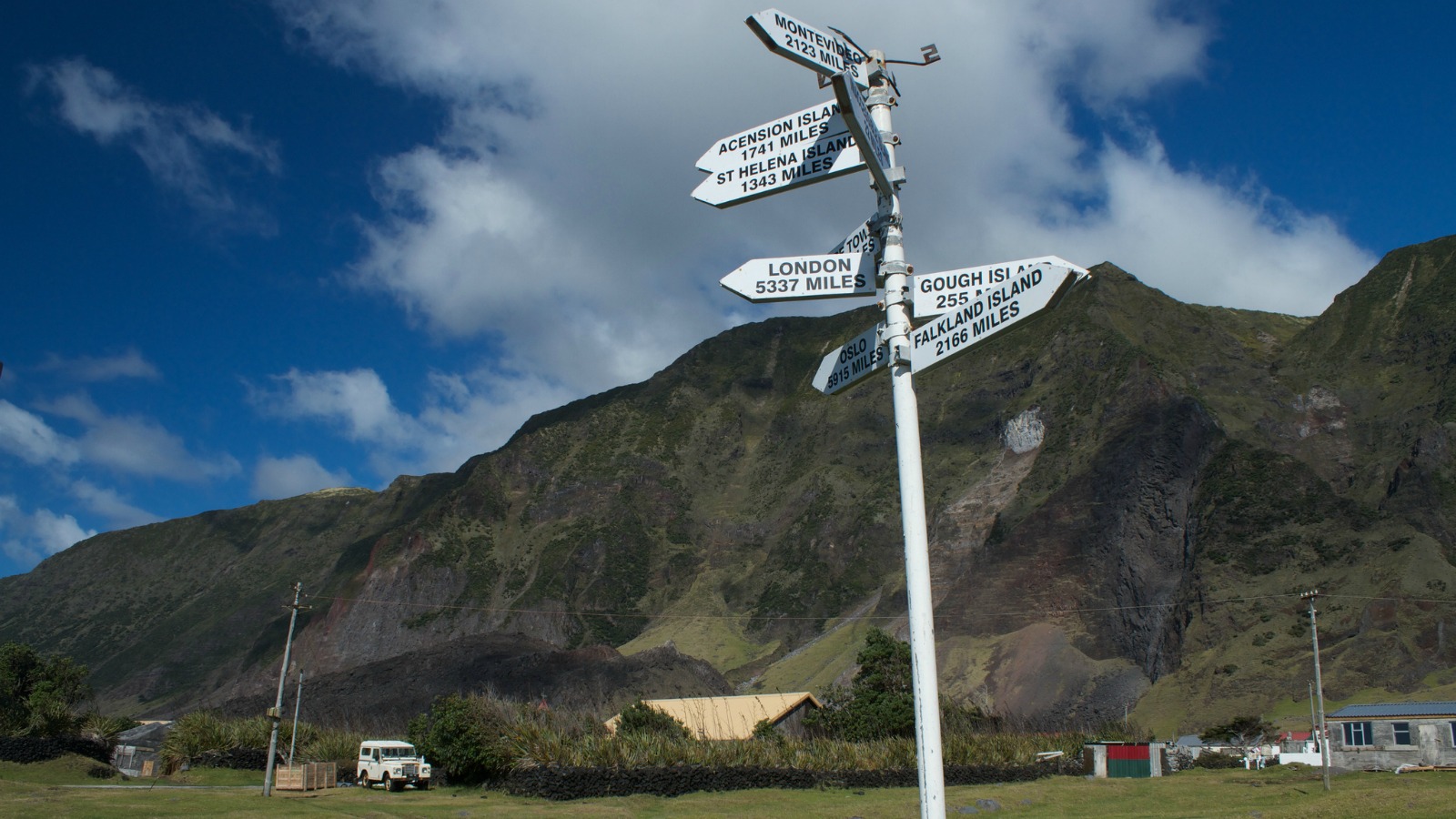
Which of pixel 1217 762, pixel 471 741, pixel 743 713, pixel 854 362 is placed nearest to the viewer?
pixel 854 362

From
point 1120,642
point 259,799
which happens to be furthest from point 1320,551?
point 259,799

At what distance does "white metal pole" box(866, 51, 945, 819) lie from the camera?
5523 millimetres

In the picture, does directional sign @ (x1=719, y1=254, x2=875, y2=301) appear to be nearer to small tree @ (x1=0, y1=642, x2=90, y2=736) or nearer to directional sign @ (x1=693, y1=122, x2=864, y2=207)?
directional sign @ (x1=693, y1=122, x2=864, y2=207)

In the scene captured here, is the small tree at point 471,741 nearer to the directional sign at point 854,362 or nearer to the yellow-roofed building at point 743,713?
the yellow-roofed building at point 743,713

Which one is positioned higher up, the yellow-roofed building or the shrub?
the yellow-roofed building

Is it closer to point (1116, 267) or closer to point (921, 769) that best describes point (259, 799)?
point (921, 769)

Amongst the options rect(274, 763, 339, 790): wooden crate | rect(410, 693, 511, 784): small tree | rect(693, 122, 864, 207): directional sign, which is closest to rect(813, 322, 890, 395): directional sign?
rect(693, 122, 864, 207): directional sign

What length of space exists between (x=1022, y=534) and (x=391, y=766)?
82872 mm

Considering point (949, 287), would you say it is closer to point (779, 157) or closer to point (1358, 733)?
point (779, 157)

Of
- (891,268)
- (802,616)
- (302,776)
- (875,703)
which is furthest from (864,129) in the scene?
(802,616)

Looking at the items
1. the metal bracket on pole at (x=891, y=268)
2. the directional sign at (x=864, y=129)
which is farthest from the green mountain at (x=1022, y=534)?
the directional sign at (x=864, y=129)

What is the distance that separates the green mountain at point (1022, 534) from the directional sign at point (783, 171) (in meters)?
58.8

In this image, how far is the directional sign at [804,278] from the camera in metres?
6.79

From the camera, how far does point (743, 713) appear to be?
6341cm
